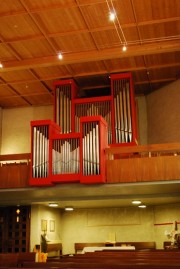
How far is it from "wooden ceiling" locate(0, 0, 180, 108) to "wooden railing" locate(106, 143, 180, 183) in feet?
8.49

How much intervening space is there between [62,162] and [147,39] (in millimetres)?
3763

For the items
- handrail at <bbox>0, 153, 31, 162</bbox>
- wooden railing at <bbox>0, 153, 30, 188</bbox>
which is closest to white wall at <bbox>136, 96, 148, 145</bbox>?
handrail at <bbox>0, 153, 31, 162</bbox>

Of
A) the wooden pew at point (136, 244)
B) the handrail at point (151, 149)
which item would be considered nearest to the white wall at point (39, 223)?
the wooden pew at point (136, 244)

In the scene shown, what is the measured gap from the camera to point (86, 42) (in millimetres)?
10109

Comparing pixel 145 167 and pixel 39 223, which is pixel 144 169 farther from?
pixel 39 223

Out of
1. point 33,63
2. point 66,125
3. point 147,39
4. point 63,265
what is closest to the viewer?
point 63,265

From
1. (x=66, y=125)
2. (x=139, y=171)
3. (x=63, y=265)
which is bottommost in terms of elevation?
(x=63, y=265)

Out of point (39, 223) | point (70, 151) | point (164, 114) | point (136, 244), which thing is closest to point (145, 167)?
point (70, 151)

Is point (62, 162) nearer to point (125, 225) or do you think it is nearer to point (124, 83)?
point (124, 83)

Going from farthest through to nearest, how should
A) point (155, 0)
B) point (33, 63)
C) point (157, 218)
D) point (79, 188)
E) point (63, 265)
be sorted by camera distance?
point (157, 218) < point (33, 63) < point (79, 188) < point (155, 0) < point (63, 265)

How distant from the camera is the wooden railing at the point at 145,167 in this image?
8609mm

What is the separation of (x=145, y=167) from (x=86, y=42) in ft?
11.8

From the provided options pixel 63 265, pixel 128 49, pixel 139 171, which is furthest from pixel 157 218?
pixel 63 265

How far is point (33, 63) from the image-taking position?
1071 centimetres
